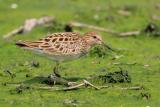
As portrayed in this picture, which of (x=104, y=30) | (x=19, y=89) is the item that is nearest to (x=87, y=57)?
(x=104, y=30)

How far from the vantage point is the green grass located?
11922 millimetres

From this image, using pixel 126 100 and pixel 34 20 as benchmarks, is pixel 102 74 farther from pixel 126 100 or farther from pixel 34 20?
pixel 34 20

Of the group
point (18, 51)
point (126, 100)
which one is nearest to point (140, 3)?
point (18, 51)

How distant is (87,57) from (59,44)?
2.80 metres

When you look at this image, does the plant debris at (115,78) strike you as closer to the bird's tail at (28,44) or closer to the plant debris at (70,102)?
the bird's tail at (28,44)

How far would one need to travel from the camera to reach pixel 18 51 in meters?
16.5

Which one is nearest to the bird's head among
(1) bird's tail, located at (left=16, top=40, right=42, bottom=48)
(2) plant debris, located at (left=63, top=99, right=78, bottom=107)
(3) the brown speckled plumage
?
(3) the brown speckled plumage

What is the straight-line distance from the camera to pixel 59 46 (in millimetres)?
13250

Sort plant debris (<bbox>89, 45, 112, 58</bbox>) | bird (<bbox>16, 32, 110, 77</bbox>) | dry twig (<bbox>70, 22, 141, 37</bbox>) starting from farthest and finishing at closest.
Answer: dry twig (<bbox>70, 22, 141, 37</bbox>) < plant debris (<bbox>89, 45, 112, 58</bbox>) < bird (<bbox>16, 32, 110, 77</bbox>)

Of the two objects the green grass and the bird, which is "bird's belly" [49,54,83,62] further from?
the green grass

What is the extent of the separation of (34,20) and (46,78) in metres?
5.93

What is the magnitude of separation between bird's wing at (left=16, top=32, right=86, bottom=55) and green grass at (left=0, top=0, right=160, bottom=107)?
2.45 feet

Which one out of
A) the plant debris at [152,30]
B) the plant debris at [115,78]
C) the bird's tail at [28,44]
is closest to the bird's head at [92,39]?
the plant debris at [115,78]

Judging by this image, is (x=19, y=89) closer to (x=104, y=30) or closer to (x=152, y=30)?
(x=104, y=30)
